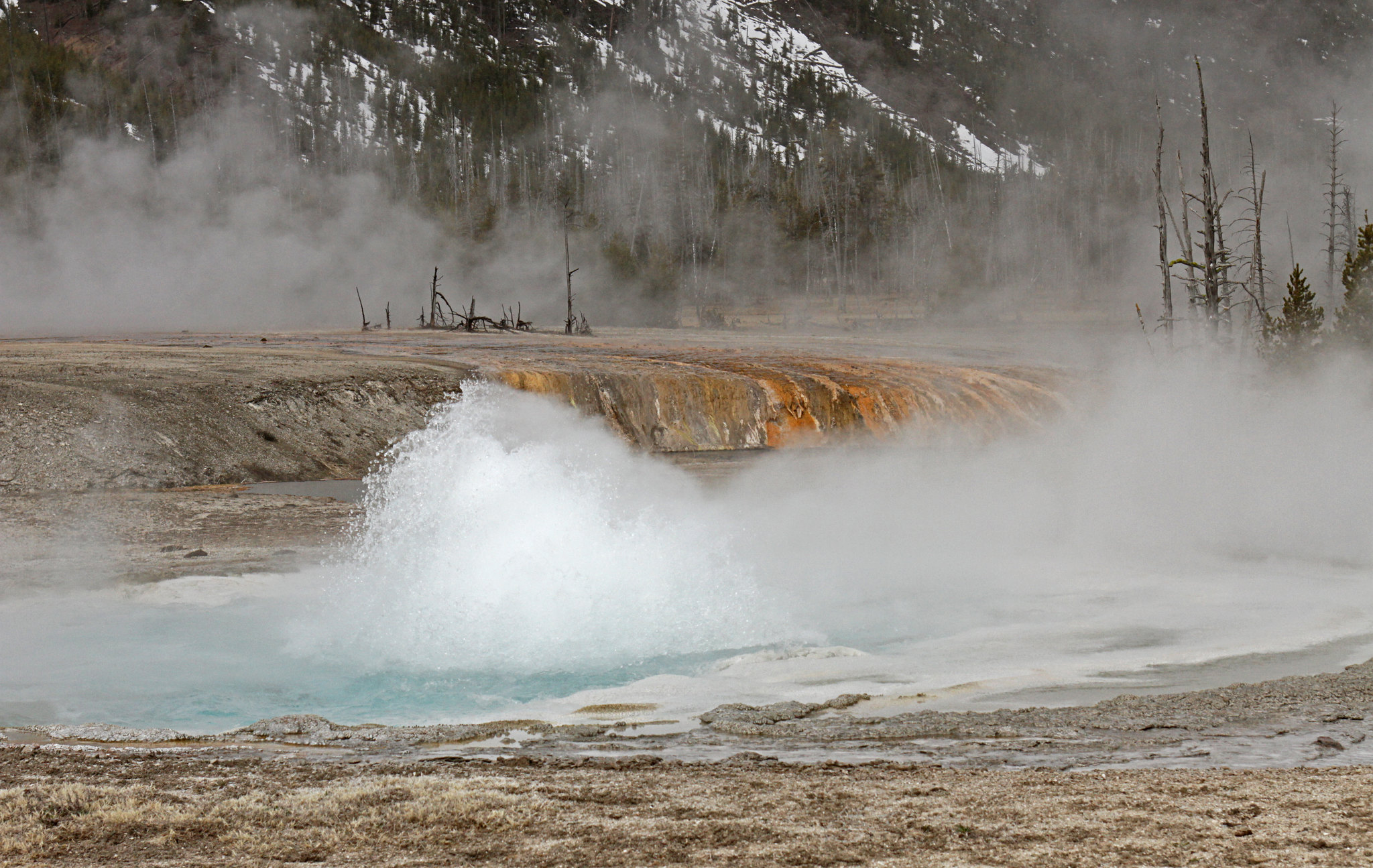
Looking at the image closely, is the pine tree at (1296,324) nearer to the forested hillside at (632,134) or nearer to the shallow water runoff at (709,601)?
the shallow water runoff at (709,601)

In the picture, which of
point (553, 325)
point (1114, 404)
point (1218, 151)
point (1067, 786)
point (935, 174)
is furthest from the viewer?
point (1218, 151)

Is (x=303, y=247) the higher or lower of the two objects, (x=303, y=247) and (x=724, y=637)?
the higher

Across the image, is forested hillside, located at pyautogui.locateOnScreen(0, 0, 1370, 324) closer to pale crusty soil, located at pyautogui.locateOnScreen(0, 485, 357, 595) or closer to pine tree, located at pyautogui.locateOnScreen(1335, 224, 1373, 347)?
pine tree, located at pyautogui.locateOnScreen(1335, 224, 1373, 347)

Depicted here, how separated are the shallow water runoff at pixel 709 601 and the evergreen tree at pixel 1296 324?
38.8 ft

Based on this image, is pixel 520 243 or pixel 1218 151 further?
pixel 1218 151

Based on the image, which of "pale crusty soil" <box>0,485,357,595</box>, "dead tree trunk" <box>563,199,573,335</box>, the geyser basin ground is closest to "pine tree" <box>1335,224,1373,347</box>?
the geyser basin ground

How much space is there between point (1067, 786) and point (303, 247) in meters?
63.8

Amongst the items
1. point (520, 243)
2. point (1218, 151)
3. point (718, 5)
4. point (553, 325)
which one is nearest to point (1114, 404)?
point (553, 325)

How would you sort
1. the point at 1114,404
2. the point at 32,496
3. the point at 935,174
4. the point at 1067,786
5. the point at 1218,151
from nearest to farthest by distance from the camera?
1. the point at 1067,786
2. the point at 32,496
3. the point at 1114,404
4. the point at 935,174
5. the point at 1218,151

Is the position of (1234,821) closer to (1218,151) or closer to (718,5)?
(1218,151)

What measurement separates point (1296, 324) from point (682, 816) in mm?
27417

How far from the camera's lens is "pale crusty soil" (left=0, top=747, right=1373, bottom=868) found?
4078mm

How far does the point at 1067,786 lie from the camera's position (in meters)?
4.89

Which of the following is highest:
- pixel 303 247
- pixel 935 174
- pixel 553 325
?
pixel 935 174
